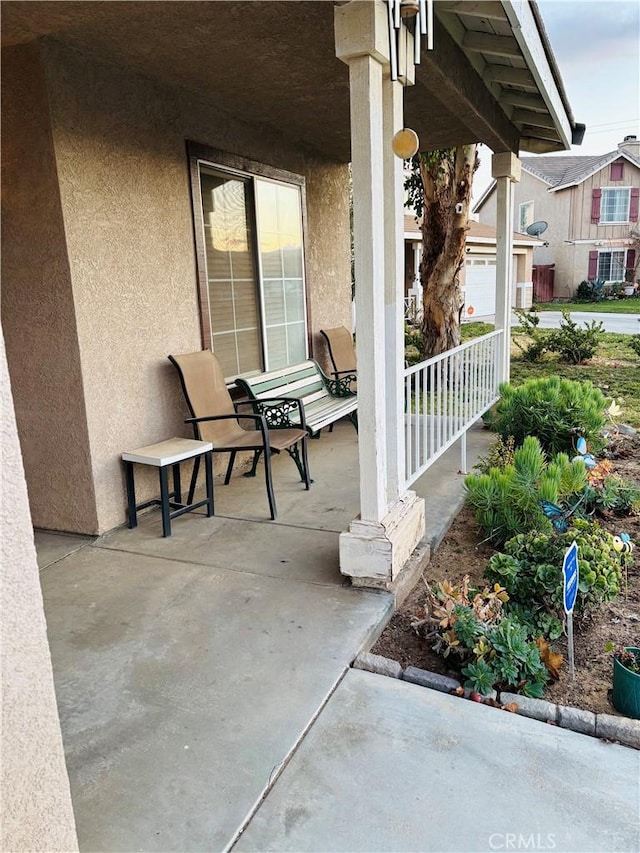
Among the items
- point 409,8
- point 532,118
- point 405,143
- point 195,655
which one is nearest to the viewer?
point 195,655

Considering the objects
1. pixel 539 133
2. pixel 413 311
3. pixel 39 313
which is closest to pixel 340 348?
pixel 539 133

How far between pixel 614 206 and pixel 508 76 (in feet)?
82.8

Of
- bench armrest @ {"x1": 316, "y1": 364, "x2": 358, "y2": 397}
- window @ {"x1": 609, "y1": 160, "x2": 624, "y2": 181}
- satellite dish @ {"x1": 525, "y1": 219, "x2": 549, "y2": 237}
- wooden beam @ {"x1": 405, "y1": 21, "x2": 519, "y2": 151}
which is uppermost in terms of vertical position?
window @ {"x1": 609, "y1": 160, "x2": 624, "y2": 181}

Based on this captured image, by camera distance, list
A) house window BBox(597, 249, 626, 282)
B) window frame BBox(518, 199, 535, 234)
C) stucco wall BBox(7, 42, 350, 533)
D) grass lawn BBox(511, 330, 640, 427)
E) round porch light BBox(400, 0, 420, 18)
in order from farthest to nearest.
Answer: window frame BBox(518, 199, 535, 234), house window BBox(597, 249, 626, 282), grass lawn BBox(511, 330, 640, 427), stucco wall BBox(7, 42, 350, 533), round porch light BBox(400, 0, 420, 18)

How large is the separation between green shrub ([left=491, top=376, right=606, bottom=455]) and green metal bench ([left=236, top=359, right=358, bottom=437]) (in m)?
1.23

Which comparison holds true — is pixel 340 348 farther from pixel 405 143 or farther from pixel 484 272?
pixel 484 272

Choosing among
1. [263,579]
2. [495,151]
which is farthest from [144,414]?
[495,151]

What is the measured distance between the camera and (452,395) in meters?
4.44

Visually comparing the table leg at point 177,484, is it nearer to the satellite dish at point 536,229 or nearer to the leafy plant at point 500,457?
the leafy plant at point 500,457

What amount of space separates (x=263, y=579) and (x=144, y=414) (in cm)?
146

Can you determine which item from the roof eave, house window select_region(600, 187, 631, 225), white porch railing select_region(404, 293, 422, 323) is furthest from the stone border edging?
house window select_region(600, 187, 631, 225)

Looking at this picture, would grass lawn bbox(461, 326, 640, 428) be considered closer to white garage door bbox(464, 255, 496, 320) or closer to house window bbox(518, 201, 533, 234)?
white garage door bbox(464, 255, 496, 320)

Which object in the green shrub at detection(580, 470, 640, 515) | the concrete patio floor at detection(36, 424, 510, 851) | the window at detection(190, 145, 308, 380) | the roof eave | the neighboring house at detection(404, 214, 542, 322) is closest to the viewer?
the concrete patio floor at detection(36, 424, 510, 851)

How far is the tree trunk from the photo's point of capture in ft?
25.2
